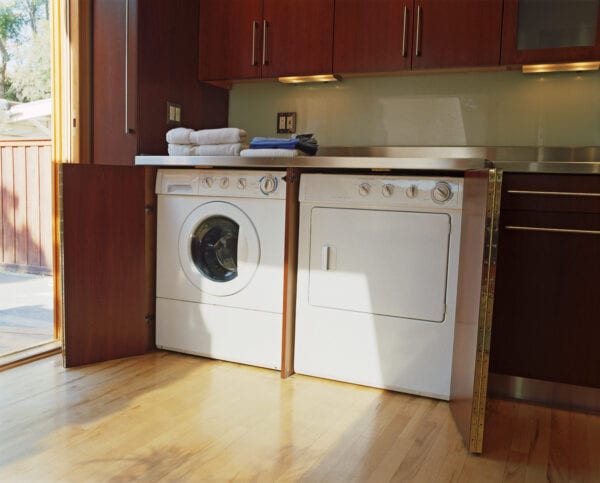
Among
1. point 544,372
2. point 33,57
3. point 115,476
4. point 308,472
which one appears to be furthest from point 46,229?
point 544,372

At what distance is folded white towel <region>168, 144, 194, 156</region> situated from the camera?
8.62 feet

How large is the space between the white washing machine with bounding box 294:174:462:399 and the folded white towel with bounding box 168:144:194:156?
597 mm

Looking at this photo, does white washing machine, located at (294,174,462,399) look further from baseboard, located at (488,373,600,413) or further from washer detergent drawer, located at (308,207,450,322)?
baseboard, located at (488,373,600,413)

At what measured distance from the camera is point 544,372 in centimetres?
222

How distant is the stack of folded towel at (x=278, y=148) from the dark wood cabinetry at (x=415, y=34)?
0.61m

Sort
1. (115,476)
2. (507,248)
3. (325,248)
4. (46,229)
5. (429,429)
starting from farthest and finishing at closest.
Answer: (46,229) → (325,248) → (507,248) → (429,429) → (115,476)

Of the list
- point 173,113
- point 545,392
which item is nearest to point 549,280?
point 545,392

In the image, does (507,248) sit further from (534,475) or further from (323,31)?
(323,31)

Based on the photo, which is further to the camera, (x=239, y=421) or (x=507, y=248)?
(x=507, y=248)

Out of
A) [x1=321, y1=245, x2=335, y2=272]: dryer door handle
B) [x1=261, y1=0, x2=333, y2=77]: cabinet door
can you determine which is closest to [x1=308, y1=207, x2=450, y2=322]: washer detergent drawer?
[x1=321, y1=245, x2=335, y2=272]: dryer door handle

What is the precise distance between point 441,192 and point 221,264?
1.06 meters

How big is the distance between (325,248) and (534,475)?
1093mm

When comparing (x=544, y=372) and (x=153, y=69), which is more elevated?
(x=153, y=69)

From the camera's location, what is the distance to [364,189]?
7.45ft
